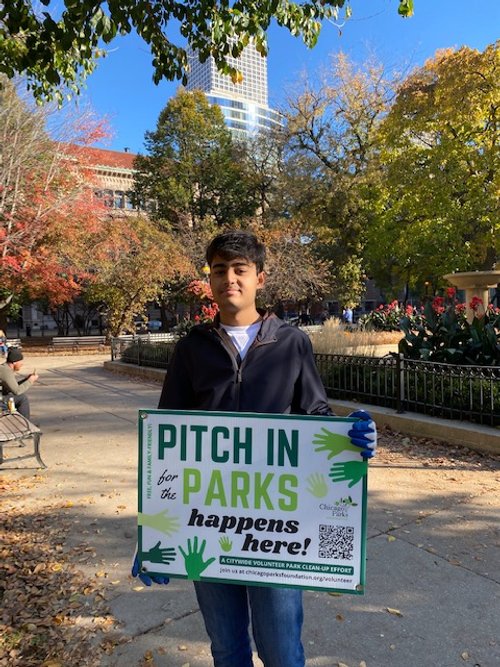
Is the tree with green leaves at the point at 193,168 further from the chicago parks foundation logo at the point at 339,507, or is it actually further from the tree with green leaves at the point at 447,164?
the chicago parks foundation logo at the point at 339,507

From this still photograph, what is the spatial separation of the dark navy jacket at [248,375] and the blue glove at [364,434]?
261 millimetres

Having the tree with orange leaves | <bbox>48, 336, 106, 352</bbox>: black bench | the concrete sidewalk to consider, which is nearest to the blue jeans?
the concrete sidewalk

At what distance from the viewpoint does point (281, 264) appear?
94.5ft

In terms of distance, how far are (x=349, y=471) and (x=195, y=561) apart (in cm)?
68

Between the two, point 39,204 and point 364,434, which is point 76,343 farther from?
point 364,434

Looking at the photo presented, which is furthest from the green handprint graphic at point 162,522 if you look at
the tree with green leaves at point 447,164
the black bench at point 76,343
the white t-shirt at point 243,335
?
the black bench at point 76,343

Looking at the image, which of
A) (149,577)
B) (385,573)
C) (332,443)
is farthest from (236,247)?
(385,573)

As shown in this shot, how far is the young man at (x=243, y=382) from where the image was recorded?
175 centimetres

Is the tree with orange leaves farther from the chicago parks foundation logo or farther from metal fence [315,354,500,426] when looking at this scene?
the chicago parks foundation logo

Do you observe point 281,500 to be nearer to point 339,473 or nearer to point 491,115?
point 339,473

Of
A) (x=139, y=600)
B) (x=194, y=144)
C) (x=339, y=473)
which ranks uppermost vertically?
(x=194, y=144)

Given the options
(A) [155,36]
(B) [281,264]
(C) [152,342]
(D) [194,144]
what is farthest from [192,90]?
(A) [155,36]

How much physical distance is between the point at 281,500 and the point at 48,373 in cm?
1445

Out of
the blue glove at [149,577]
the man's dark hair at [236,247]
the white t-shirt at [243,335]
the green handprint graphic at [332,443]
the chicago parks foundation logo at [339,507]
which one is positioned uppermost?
the man's dark hair at [236,247]
